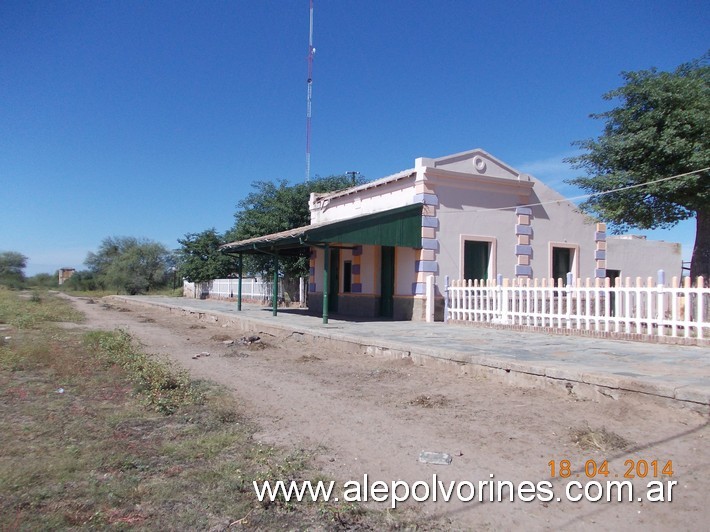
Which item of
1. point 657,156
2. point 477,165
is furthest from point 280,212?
point 657,156

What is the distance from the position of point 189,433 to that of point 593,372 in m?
4.85

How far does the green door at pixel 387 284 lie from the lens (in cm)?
1799

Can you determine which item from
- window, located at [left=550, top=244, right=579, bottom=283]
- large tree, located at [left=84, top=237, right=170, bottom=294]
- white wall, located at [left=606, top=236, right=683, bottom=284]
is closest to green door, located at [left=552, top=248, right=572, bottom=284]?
window, located at [left=550, top=244, right=579, bottom=283]

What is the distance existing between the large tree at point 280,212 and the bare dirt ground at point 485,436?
2031 cm

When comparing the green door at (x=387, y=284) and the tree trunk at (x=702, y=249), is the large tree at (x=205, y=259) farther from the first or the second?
the tree trunk at (x=702, y=249)

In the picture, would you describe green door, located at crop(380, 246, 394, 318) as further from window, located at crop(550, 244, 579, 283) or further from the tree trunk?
the tree trunk

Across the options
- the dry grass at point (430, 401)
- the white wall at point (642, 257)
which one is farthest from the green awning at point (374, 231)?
the white wall at point (642, 257)

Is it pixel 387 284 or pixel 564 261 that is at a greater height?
pixel 564 261

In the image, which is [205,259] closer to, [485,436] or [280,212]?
[280,212]

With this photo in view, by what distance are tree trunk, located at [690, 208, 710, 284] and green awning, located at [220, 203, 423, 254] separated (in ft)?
26.8

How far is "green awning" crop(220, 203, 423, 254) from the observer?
15.1 m

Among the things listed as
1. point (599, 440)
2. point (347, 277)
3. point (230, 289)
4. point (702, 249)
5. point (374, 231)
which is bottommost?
point (599, 440)

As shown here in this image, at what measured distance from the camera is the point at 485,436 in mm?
5180

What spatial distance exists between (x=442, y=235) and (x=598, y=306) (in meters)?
6.29
